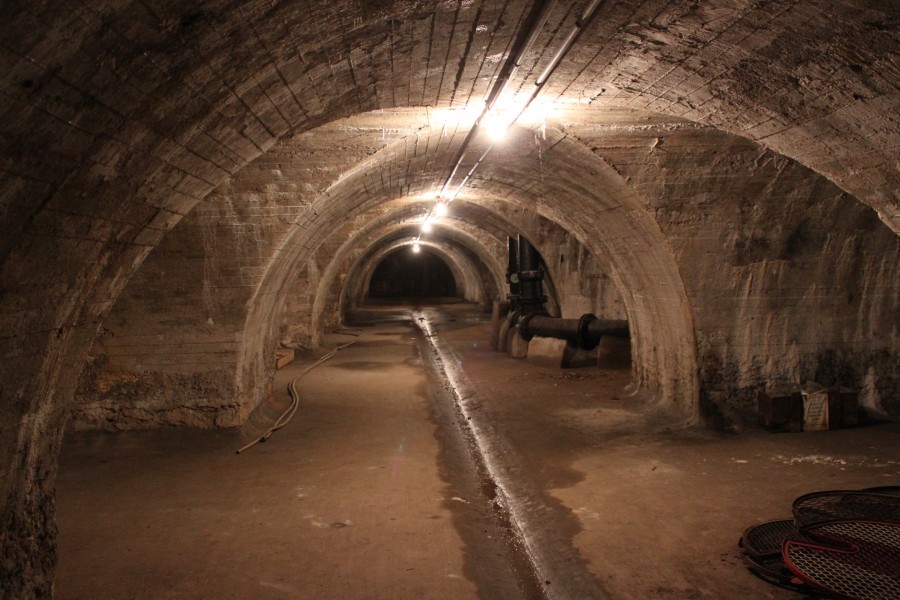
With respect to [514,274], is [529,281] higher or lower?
lower

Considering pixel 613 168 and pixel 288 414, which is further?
pixel 288 414

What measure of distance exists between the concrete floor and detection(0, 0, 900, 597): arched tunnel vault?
1.50 metres

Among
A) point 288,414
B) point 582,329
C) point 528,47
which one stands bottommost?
point 288,414

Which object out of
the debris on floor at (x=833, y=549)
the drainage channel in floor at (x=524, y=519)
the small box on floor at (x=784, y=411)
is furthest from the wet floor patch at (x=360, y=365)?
the debris on floor at (x=833, y=549)

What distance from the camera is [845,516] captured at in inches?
187

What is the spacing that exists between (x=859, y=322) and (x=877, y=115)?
5.02 m

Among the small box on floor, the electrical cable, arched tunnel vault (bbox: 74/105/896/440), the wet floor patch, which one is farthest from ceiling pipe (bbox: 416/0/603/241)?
the wet floor patch

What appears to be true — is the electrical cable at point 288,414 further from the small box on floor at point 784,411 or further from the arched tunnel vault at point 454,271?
the arched tunnel vault at point 454,271

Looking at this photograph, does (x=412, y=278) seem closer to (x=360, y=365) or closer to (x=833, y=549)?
(x=360, y=365)

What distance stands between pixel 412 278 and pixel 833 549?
3759 cm

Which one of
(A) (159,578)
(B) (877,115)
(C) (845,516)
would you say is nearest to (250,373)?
(A) (159,578)

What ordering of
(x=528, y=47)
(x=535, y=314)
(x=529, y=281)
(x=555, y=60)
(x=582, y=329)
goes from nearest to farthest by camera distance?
1. (x=528, y=47)
2. (x=555, y=60)
3. (x=582, y=329)
4. (x=535, y=314)
5. (x=529, y=281)

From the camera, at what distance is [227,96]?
3021 mm

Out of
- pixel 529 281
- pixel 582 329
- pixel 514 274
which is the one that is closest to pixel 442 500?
pixel 582 329
